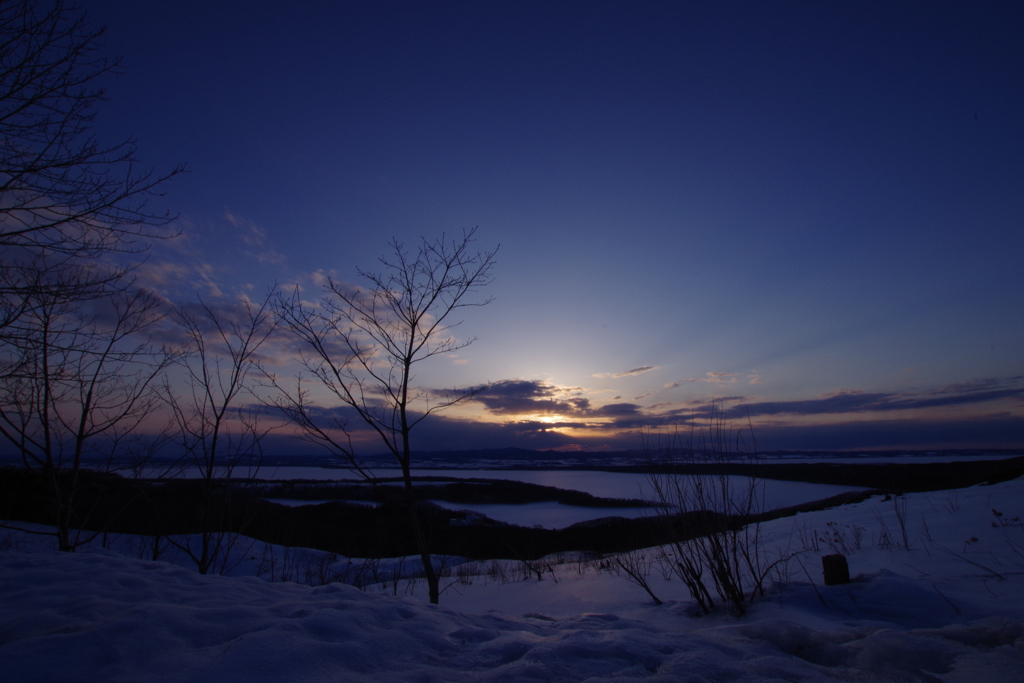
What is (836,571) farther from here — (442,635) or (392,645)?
(392,645)

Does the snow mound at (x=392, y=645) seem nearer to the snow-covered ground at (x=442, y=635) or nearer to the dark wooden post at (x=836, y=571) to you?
the snow-covered ground at (x=442, y=635)

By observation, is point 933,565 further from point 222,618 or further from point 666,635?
point 222,618

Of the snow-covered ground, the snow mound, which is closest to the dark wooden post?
the snow-covered ground

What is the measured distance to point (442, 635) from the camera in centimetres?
244

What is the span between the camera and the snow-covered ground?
1.87 m

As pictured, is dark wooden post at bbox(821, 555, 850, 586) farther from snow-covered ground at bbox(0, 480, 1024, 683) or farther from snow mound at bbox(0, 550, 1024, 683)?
snow mound at bbox(0, 550, 1024, 683)

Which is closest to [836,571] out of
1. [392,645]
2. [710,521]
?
[710,521]

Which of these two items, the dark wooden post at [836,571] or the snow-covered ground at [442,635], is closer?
the snow-covered ground at [442,635]

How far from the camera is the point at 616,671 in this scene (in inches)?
78.4

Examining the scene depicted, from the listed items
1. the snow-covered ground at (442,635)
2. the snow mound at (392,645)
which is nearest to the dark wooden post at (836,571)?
the snow-covered ground at (442,635)

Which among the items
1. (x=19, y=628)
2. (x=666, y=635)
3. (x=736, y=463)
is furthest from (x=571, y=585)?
(x=19, y=628)

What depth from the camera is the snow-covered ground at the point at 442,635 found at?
1868mm

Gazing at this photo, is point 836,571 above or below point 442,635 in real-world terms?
below

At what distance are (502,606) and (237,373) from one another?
5.57 metres
